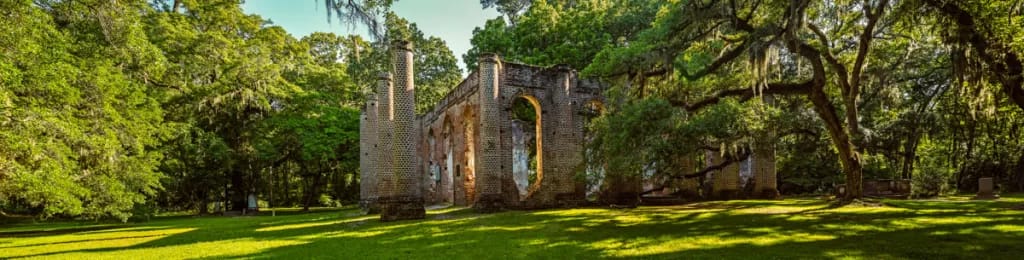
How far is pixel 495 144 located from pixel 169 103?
15.5m

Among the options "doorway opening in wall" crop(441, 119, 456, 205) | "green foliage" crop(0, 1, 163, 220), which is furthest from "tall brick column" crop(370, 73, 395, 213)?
"doorway opening in wall" crop(441, 119, 456, 205)

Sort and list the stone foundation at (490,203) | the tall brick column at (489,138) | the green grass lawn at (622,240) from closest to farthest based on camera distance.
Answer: the green grass lawn at (622,240) → the stone foundation at (490,203) → the tall brick column at (489,138)

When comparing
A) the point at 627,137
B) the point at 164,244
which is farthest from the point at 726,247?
the point at 164,244

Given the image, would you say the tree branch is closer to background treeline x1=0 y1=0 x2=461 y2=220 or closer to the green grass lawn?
the green grass lawn

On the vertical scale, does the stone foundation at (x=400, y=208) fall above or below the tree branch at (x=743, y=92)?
below

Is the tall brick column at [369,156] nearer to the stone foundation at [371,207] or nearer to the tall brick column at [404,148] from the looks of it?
the stone foundation at [371,207]

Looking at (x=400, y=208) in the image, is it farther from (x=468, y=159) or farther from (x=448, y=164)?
(x=448, y=164)

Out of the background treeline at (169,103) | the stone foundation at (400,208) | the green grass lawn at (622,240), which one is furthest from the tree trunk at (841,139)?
the stone foundation at (400,208)

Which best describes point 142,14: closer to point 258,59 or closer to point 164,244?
point 258,59

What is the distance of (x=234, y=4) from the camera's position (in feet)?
77.8

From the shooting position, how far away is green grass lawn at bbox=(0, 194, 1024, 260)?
7.16m

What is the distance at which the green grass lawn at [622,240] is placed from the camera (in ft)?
23.5

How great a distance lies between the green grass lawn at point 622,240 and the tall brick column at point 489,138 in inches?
173

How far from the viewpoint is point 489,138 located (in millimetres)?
17984
